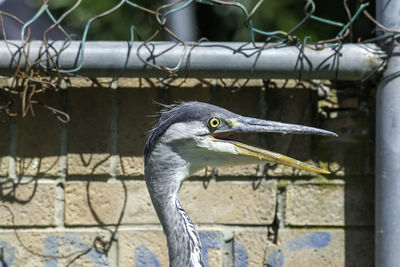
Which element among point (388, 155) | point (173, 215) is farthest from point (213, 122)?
point (388, 155)

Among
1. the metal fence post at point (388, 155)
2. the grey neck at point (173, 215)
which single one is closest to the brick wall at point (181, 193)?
the metal fence post at point (388, 155)

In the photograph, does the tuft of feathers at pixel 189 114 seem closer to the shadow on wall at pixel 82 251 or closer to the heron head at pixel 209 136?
the heron head at pixel 209 136

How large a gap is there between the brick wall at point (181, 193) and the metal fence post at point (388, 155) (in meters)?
0.16

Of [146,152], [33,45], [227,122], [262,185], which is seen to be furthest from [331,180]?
[33,45]

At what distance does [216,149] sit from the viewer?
1.42 metres

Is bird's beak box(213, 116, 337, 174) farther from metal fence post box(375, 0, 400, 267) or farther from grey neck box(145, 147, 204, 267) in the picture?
metal fence post box(375, 0, 400, 267)

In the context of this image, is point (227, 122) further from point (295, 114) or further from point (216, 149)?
point (295, 114)

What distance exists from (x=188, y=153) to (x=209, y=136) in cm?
8

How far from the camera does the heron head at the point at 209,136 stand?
1.40 meters

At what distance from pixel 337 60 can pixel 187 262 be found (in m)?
0.82

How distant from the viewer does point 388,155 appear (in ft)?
5.45

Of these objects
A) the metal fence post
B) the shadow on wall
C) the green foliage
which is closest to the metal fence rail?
the metal fence post

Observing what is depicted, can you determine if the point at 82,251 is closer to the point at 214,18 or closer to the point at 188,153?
the point at 188,153

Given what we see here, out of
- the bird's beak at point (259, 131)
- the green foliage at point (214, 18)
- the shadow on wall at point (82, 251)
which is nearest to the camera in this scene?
the bird's beak at point (259, 131)
